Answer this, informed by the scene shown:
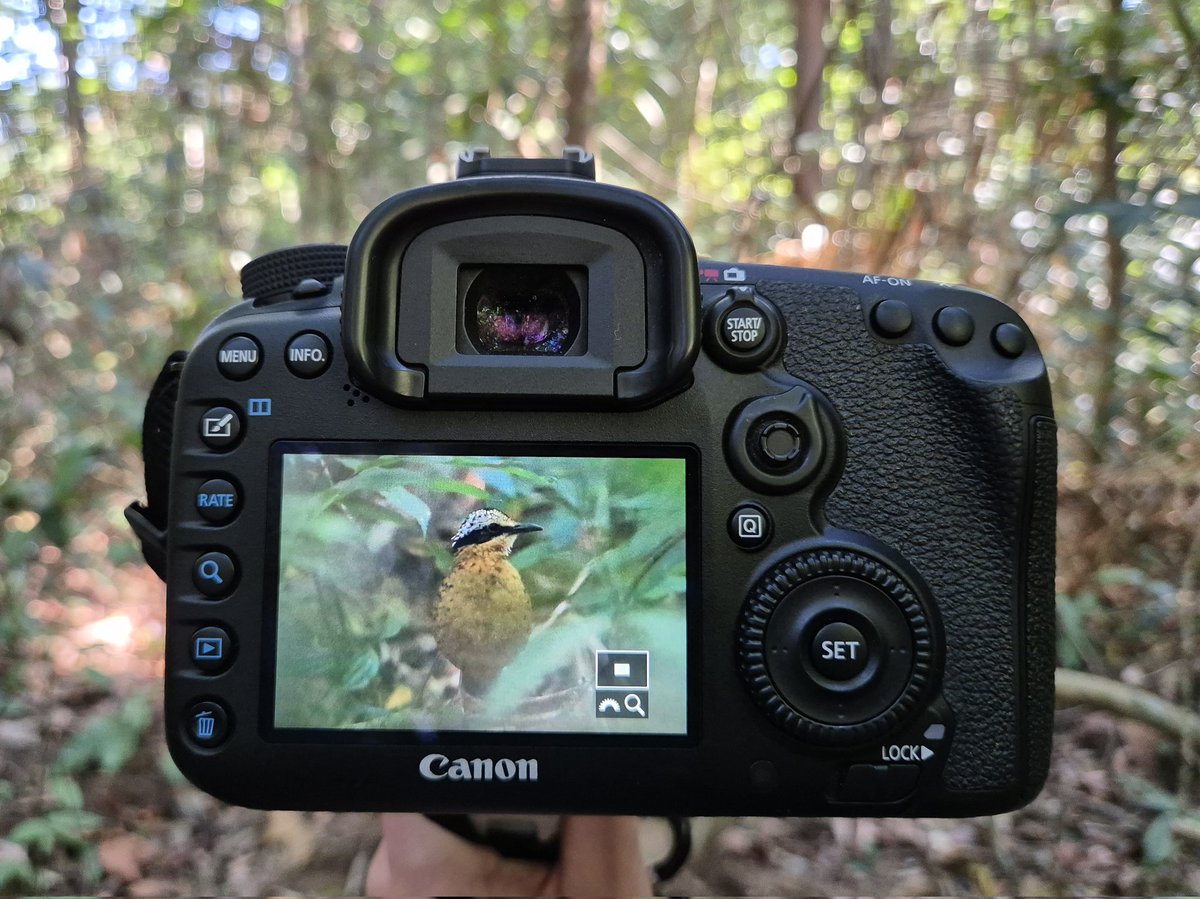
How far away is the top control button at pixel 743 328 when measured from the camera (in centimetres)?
53

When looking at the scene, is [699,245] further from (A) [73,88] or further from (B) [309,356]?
(B) [309,356]

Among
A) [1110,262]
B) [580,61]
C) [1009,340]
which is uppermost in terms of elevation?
[580,61]

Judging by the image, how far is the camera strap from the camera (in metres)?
0.58

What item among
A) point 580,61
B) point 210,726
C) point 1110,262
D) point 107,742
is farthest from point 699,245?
point 210,726

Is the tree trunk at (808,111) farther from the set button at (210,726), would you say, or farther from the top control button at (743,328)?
the set button at (210,726)

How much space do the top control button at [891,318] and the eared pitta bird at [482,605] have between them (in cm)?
23

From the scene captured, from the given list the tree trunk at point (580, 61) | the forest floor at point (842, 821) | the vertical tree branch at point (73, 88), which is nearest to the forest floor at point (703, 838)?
the forest floor at point (842, 821)

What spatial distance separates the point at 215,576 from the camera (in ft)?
1.67

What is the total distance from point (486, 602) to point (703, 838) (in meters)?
0.49

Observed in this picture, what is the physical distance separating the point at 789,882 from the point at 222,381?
29.3 inches

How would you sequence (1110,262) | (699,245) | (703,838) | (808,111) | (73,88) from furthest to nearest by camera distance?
1. (699,245)
2. (73,88)
3. (808,111)
4. (1110,262)
5. (703,838)

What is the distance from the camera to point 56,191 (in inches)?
64.4

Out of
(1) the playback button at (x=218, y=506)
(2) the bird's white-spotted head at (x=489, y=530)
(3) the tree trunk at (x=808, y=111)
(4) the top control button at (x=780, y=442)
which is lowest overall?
(2) the bird's white-spotted head at (x=489, y=530)

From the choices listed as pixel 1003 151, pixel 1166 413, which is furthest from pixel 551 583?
pixel 1003 151
